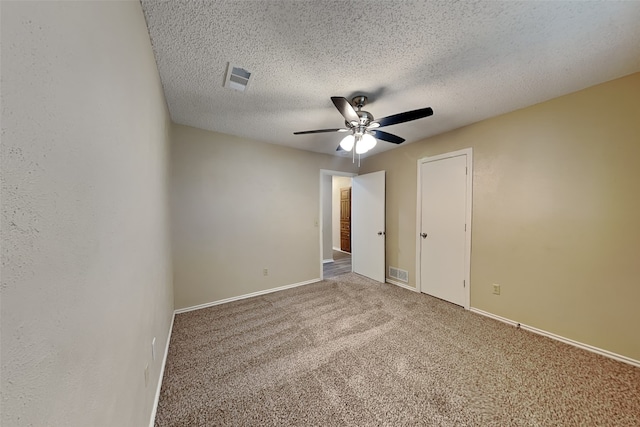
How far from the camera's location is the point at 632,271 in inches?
71.4

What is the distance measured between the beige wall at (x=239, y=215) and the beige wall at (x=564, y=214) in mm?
2366

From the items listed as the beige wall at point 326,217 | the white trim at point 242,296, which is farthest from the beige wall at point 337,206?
the white trim at point 242,296

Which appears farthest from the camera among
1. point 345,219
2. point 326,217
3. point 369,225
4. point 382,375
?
point 345,219

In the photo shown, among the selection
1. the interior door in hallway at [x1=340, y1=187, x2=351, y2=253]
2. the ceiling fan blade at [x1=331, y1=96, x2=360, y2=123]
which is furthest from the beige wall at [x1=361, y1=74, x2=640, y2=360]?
the interior door in hallway at [x1=340, y1=187, x2=351, y2=253]

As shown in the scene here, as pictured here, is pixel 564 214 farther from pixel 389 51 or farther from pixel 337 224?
pixel 337 224

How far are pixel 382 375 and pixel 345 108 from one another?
7.05 feet

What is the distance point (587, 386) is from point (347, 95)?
298 cm

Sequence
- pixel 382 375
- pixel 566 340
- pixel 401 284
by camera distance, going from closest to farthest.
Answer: pixel 382 375 → pixel 566 340 → pixel 401 284

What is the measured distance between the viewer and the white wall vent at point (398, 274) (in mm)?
3568

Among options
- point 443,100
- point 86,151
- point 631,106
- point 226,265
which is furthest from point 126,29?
point 631,106

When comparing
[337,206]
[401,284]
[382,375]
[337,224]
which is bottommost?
[382,375]

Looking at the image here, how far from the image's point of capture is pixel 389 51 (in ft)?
5.00

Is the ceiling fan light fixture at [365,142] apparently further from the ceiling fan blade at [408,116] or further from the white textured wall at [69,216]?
the white textured wall at [69,216]

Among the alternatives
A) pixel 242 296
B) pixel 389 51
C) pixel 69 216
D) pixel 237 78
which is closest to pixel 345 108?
pixel 389 51
